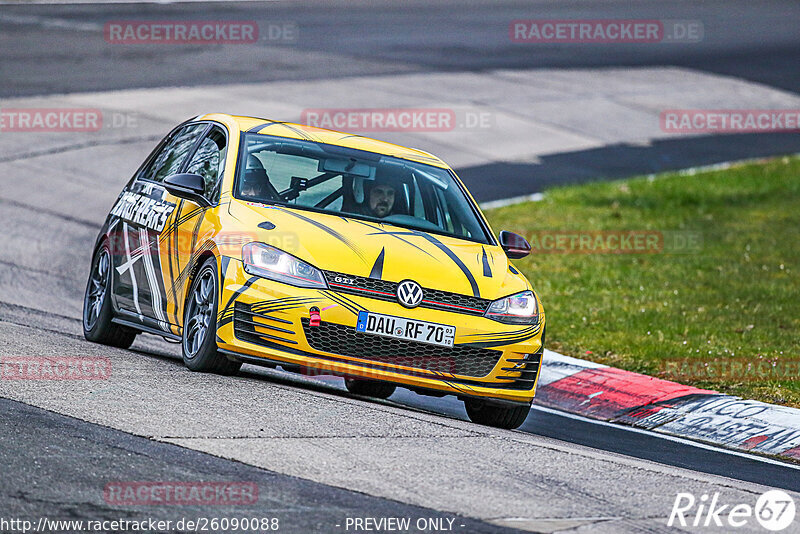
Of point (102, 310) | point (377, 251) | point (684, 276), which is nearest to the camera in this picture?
point (377, 251)

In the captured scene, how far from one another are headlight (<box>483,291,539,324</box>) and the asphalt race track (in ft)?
2.28

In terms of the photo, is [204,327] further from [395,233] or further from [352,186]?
[352,186]

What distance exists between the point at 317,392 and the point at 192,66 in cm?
2028

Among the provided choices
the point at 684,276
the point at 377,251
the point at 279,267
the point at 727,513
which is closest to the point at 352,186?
the point at 377,251

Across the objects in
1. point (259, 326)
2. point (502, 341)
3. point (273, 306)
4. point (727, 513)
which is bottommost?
point (727, 513)

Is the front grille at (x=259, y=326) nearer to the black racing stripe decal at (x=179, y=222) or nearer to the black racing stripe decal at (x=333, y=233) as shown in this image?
the black racing stripe decal at (x=333, y=233)

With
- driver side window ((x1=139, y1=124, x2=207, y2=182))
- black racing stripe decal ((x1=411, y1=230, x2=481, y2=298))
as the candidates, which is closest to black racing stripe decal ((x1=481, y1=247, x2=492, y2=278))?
black racing stripe decal ((x1=411, y1=230, x2=481, y2=298))

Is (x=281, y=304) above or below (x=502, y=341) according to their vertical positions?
above

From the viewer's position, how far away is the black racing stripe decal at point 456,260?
852 centimetres

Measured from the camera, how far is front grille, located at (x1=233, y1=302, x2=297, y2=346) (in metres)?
8.24

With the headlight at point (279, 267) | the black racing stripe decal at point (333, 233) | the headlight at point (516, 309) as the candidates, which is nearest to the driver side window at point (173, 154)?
the black racing stripe decal at point (333, 233)

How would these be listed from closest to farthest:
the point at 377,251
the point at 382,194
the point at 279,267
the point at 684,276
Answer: the point at 279,267
the point at 377,251
the point at 382,194
the point at 684,276

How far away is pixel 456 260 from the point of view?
28.6ft

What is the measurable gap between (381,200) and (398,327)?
4.57ft
